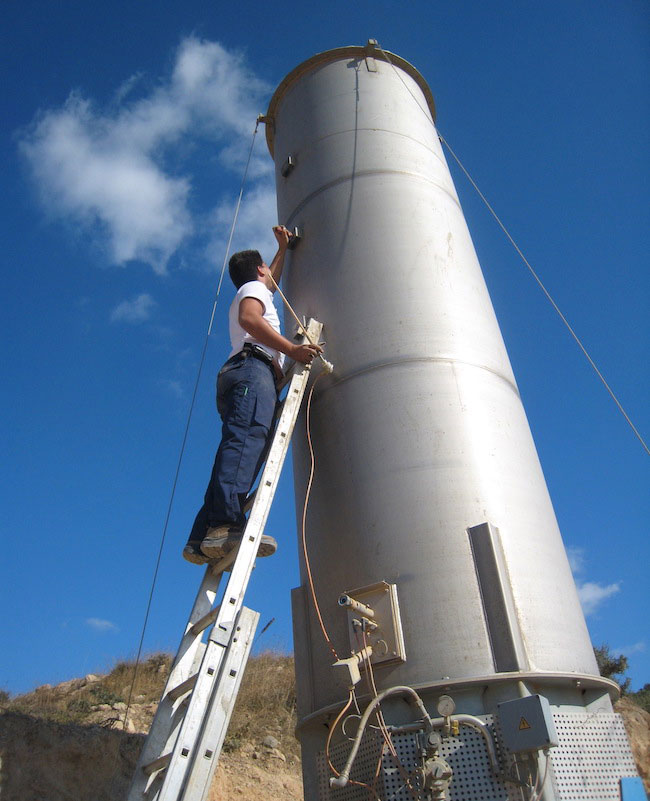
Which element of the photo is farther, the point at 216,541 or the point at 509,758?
the point at 216,541

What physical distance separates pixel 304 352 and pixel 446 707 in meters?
2.33

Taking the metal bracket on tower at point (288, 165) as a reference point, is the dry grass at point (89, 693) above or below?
below

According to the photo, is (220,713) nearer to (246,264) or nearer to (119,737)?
(246,264)

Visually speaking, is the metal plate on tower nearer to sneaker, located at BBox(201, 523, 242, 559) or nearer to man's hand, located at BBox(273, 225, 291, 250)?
sneaker, located at BBox(201, 523, 242, 559)

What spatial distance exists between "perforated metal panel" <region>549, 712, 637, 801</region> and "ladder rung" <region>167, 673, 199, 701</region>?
1754mm

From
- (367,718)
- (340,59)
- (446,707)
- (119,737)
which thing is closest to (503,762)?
(446,707)

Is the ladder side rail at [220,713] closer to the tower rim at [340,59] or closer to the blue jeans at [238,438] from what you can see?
the blue jeans at [238,438]

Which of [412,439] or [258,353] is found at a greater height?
[258,353]

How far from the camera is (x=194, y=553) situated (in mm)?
4164

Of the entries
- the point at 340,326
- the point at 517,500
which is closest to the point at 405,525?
the point at 517,500

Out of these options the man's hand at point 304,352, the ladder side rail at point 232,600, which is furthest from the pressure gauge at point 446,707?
the man's hand at point 304,352

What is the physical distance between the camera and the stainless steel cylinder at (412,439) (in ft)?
11.2

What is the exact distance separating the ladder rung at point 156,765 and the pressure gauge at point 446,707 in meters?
1.32

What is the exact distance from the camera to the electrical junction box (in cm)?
287
